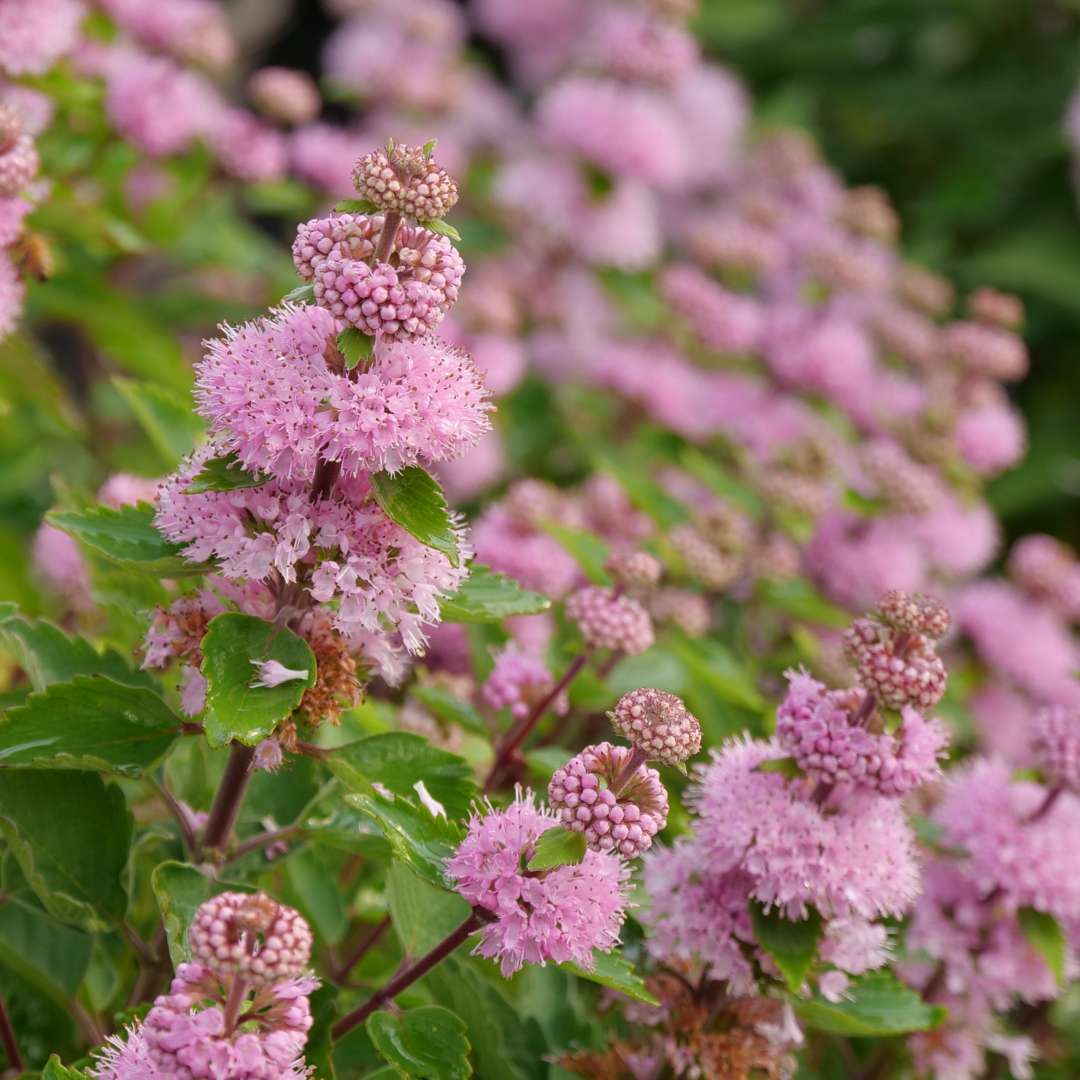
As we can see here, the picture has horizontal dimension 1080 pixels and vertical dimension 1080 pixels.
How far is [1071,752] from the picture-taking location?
6.61ft

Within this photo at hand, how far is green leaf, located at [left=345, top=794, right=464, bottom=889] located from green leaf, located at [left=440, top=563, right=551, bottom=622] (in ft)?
0.72

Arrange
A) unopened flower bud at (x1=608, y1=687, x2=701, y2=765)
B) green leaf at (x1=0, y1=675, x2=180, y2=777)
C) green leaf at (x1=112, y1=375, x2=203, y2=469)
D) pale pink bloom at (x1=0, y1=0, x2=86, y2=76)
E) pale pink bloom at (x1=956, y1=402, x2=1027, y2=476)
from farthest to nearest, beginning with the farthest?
pale pink bloom at (x1=956, y1=402, x2=1027, y2=476) → pale pink bloom at (x1=0, y1=0, x2=86, y2=76) → green leaf at (x1=112, y1=375, x2=203, y2=469) → green leaf at (x1=0, y1=675, x2=180, y2=777) → unopened flower bud at (x1=608, y1=687, x2=701, y2=765)

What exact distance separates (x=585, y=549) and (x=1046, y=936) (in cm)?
96

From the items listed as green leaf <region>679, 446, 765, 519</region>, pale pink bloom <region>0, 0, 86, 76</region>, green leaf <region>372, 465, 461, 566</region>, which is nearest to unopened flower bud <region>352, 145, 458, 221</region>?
green leaf <region>372, 465, 461, 566</region>

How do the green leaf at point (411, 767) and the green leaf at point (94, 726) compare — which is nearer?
the green leaf at point (94, 726)

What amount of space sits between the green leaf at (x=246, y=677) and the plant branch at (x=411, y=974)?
0.30m

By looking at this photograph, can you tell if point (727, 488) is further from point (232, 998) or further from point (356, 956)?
point (232, 998)

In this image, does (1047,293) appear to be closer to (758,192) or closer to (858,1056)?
(758,192)

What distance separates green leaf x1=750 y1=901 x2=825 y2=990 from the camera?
164cm

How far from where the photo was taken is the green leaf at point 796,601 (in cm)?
297

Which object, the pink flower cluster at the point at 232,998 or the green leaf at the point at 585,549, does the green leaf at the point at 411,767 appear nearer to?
the pink flower cluster at the point at 232,998

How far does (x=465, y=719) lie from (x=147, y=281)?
159 inches

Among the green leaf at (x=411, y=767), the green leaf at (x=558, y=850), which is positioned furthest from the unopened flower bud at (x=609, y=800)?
the green leaf at (x=411, y=767)

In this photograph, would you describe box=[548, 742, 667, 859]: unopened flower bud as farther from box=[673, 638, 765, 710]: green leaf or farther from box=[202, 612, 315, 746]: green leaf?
box=[673, 638, 765, 710]: green leaf
